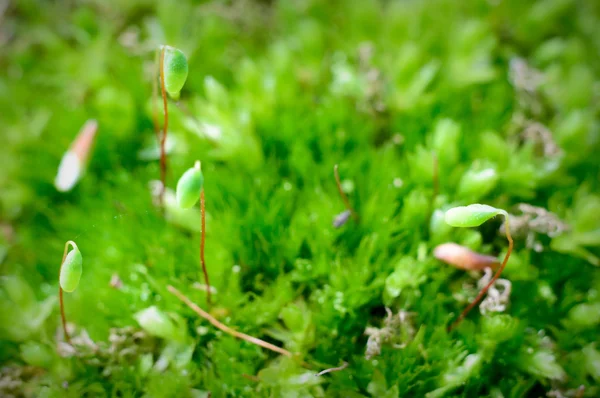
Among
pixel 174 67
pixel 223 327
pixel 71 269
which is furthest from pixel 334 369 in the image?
pixel 174 67

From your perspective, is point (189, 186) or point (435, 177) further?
point (435, 177)

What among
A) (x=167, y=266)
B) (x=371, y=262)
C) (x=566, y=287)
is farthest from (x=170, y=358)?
(x=566, y=287)

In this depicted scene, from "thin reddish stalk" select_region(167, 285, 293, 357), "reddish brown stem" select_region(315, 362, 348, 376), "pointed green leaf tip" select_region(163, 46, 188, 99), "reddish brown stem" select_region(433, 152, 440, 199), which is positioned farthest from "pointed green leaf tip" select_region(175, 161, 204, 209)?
"reddish brown stem" select_region(433, 152, 440, 199)

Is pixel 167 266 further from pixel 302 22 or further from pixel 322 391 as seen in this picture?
pixel 302 22

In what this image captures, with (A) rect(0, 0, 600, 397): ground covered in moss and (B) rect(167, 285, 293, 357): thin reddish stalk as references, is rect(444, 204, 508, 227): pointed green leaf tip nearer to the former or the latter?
(A) rect(0, 0, 600, 397): ground covered in moss

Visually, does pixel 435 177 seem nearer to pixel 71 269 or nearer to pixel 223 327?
pixel 223 327

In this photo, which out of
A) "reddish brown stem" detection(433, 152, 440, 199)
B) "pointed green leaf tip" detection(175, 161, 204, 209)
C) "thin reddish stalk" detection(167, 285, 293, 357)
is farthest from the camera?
"reddish brown stem" detection(433, 152, 440, 199)
